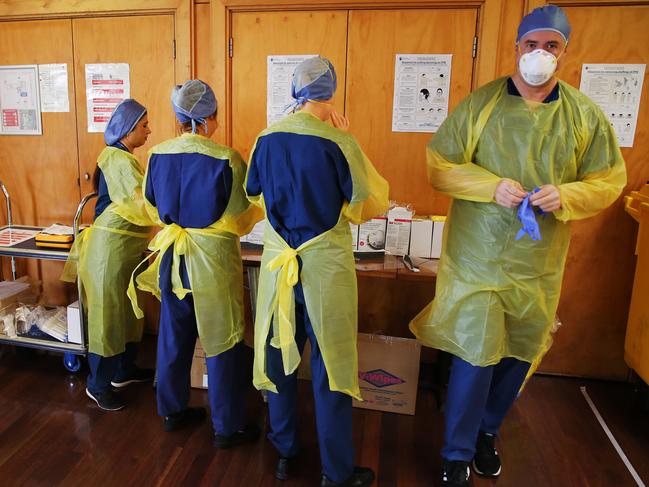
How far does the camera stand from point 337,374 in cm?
170

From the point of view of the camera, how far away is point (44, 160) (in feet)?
10.1

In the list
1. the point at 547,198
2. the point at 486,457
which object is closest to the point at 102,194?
the point at 547,198

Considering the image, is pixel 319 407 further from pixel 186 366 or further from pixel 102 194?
pixel 102 194

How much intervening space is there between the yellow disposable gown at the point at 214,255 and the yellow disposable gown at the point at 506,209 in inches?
29.7

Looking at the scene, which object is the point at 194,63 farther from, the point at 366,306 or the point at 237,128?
the point at 366,306

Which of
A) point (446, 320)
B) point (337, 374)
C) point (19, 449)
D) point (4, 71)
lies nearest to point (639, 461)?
point (446, 320)

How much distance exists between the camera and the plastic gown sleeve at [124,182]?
2.08 meters

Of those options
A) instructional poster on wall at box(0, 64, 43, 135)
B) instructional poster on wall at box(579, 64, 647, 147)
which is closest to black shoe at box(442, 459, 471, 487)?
instructional poster on wall at box(579, 64, 647, 147)

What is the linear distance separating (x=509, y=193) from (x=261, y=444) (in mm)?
1448

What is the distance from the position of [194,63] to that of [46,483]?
2.14m

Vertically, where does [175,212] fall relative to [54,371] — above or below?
above

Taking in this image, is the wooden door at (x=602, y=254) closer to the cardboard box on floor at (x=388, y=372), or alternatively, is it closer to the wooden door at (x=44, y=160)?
the cardboard box on floor at (x=388, y=372)

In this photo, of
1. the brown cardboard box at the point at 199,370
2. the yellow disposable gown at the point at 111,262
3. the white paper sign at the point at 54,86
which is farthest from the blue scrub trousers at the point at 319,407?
the white paper sign at the point at 54,86

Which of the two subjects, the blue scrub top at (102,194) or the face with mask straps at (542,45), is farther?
the blue scrub top at (102,194)
